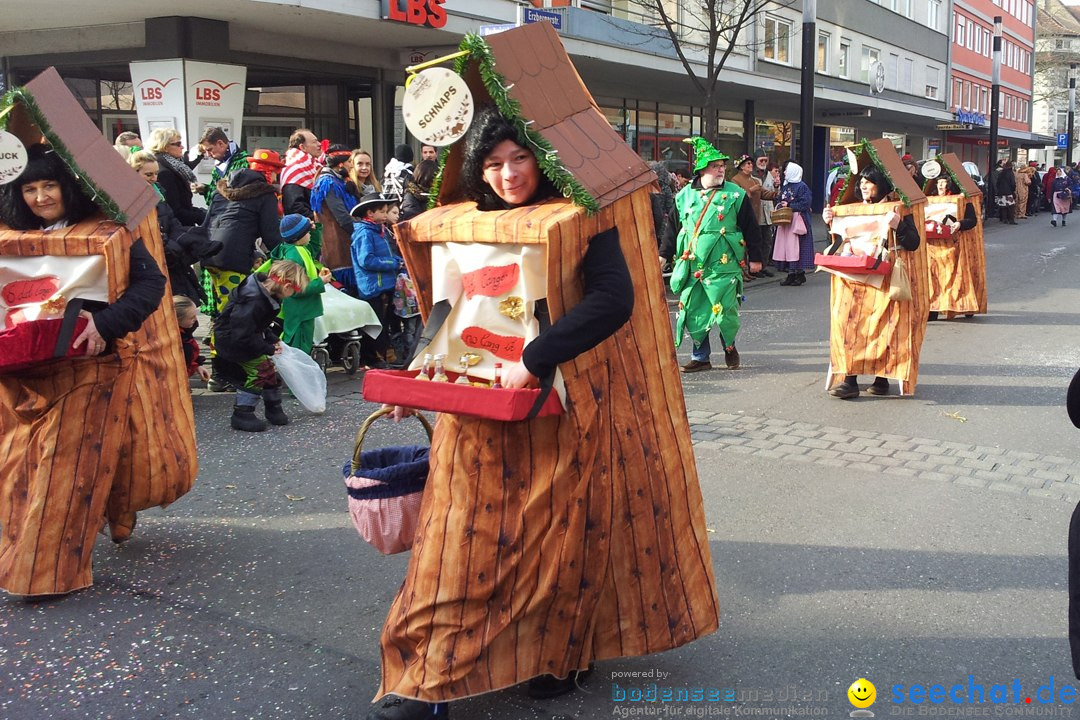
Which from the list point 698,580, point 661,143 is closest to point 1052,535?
point 698,580

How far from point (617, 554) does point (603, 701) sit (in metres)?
0.49

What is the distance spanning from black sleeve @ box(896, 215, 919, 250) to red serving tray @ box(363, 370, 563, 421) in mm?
5371

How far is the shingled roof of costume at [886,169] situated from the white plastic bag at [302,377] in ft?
13.0

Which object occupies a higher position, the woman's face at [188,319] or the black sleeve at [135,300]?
the black sleeve at [135,300]

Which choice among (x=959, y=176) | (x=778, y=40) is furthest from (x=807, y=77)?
(x=778, y=40)

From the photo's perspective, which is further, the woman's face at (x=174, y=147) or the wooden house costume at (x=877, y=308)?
the woman's face at (x=174, y=147)

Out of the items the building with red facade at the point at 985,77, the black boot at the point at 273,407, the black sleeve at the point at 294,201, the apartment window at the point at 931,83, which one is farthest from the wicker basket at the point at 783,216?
the apartment window at the point at 931,83

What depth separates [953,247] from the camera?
12.1 metres

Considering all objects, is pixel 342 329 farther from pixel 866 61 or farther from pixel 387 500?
pixel 866 61

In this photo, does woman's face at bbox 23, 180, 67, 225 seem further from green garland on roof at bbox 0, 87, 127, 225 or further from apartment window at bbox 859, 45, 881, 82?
apartment window at bbox 859, 45, 881, 82

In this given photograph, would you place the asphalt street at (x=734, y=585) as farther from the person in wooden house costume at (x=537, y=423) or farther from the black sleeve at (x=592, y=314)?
the black sleeve at (x=592, y=314)

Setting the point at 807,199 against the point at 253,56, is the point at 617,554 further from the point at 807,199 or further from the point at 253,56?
the point at 253,56

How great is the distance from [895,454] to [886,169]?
7.92 feet

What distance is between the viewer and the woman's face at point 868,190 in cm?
782
